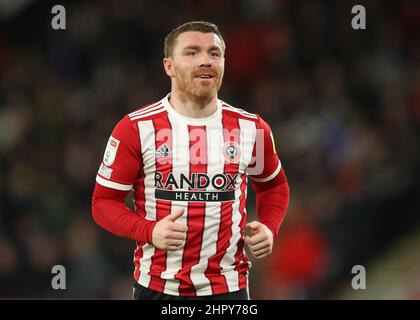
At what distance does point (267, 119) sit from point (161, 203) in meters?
3.87

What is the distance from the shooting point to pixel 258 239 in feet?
10.1

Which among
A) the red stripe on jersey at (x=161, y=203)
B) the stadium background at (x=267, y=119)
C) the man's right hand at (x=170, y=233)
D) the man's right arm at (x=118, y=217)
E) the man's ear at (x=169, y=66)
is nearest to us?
the man's right hand at (x=170, y=233)

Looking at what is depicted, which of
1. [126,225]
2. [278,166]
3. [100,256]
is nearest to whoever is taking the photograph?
[126,225]

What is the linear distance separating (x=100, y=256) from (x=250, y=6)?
9.95 feet

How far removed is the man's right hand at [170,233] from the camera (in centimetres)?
293

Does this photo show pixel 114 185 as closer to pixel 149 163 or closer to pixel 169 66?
pixel 149 163

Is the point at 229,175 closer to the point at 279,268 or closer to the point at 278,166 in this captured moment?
the point at 278,166

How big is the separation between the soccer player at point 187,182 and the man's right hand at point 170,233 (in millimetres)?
104

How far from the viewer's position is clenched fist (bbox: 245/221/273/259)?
121 inches

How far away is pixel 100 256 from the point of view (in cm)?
625
